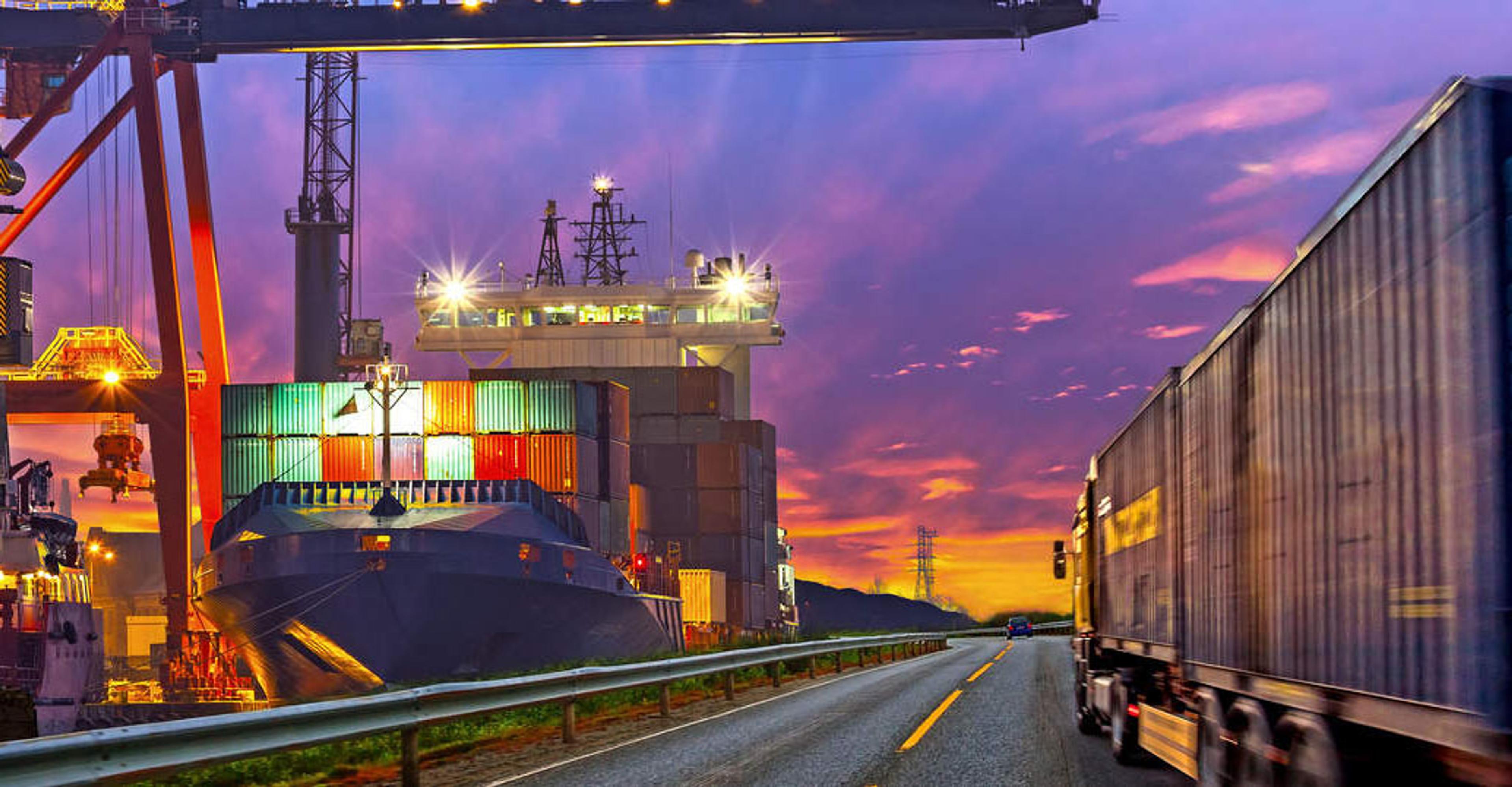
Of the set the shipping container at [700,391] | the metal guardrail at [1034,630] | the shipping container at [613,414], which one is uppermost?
the shipping container at [700,391]

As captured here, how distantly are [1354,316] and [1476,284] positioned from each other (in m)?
1.35

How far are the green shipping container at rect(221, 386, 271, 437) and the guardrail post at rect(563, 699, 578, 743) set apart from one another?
3814 centimetres

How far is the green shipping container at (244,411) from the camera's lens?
51.7 m

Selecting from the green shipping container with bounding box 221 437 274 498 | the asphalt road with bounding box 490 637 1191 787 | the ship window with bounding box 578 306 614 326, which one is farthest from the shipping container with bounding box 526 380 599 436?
the ship window with bounding box 578 306 614 326

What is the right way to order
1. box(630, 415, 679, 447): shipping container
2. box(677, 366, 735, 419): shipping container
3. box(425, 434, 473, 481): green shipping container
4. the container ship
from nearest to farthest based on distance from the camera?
the container ship, box(425, 434, 473, 481): green shipping container, box(630, 415, 679, 447): shipping container, box(677, 366, 735, 419): shipping container

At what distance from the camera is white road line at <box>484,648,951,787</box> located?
1278 cm

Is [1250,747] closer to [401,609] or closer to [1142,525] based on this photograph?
[1142,525]

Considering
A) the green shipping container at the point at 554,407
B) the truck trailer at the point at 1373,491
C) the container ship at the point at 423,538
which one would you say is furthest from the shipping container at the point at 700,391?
the truck trailer at the point at 1373,491

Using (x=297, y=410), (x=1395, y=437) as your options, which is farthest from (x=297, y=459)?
(x=1395, y=437)

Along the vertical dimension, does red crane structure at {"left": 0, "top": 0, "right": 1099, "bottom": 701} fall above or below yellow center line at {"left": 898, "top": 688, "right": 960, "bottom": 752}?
above

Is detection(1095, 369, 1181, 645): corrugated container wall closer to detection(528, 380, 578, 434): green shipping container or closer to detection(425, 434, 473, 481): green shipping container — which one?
detection(528, 380, 578, 434): green shipping container

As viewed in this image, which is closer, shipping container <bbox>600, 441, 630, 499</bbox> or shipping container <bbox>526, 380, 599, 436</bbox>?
shipping container <bbox>526, 380, 599, 436</bbox>

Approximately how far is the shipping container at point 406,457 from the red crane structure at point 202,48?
8.00m

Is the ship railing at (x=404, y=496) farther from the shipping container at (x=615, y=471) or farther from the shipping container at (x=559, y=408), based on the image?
the shipping container at (x=615, y=471)
